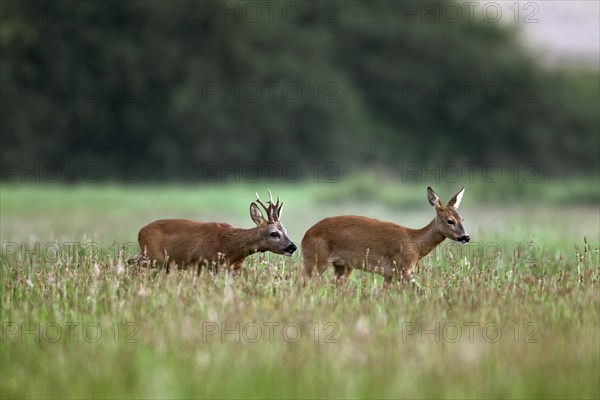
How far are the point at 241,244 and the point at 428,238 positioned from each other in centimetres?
213

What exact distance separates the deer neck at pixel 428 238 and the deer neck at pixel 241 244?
1.76 meters

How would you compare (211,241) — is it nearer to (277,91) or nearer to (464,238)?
(464,238)

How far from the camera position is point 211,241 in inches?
489

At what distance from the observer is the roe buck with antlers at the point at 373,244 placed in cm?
1216

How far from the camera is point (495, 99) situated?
190ft

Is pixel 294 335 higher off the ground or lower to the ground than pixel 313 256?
lower

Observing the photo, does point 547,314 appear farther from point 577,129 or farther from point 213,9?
point 577,129

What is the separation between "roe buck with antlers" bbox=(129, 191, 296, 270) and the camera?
39.9 ft
